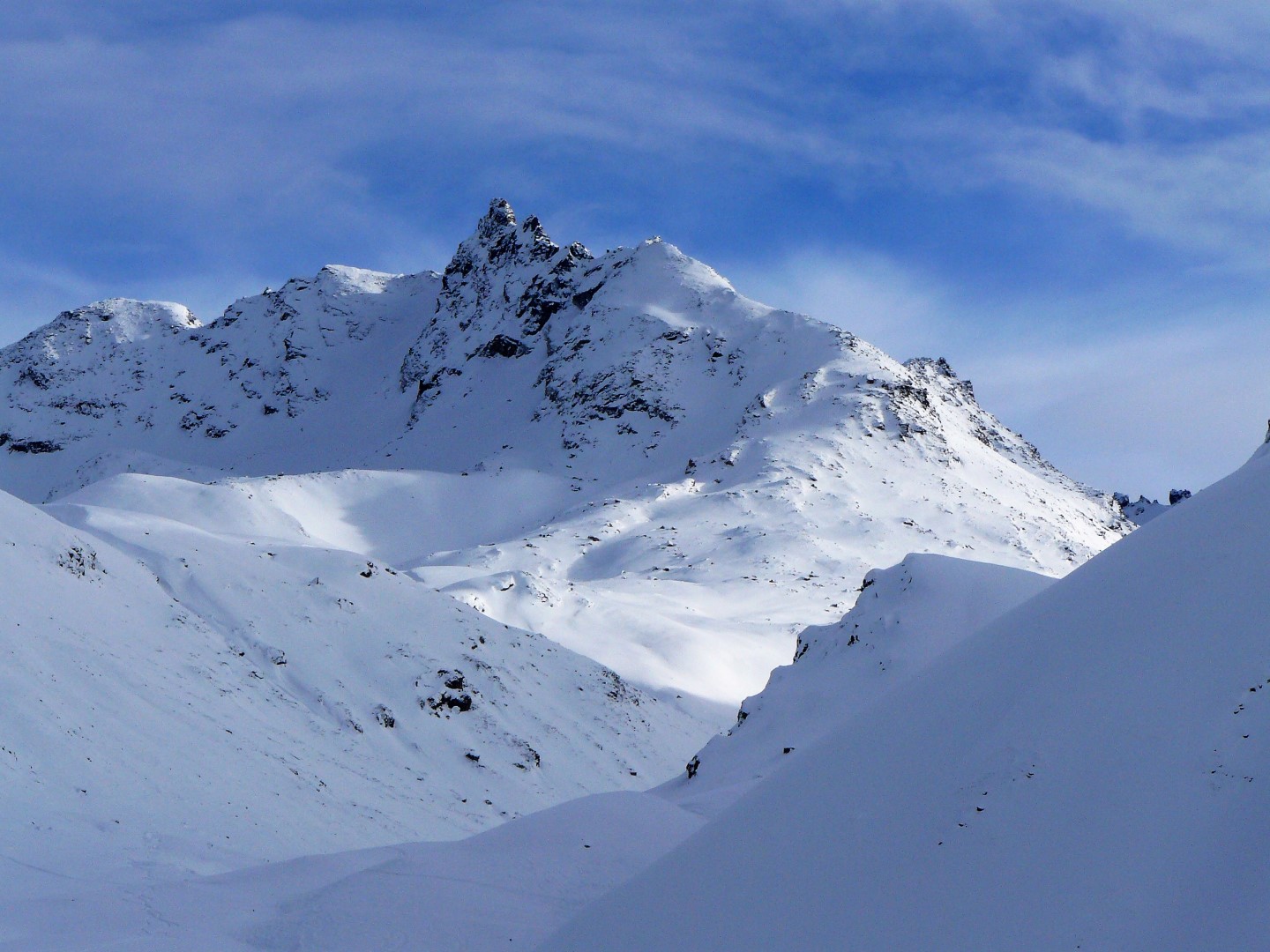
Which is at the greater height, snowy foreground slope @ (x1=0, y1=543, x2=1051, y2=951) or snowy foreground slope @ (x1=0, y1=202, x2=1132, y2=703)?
snowy foreground slope @ (x1=0, y1=202, x2=1132, y2=703)

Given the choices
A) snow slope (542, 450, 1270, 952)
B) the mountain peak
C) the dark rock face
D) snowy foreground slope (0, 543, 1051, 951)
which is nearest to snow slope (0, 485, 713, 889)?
→ snowy foreground slope (0, 543, 1051, 951)

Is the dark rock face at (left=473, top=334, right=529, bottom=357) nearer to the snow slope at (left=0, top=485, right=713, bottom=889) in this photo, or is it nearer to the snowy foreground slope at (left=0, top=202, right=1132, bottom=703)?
the snowy foreground slope at (left=0, top=202, right=1132, bottom=703)

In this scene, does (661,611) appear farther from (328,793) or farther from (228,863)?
(228,863)

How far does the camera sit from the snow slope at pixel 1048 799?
4.99m

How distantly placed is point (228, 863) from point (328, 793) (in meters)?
5.43

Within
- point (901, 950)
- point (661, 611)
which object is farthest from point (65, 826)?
point (661, 611)

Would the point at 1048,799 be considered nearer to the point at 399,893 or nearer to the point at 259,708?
the point at 399,893

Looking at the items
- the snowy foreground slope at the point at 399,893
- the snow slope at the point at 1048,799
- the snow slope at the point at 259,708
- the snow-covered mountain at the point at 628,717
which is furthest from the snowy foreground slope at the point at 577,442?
the snow slope at the point at 1048,799

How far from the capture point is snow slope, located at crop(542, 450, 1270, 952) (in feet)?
16.4

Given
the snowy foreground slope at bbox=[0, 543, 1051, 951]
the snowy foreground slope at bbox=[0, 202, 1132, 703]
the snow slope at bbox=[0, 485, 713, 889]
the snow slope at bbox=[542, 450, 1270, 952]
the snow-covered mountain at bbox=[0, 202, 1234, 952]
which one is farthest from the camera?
the snowy foreground slope at bbox=[0, 202, 1132, 703]

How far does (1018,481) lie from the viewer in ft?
270

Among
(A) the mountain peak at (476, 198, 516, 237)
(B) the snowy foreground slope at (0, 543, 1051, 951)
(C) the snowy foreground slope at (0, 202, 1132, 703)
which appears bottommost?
(B) the snowy foreground slope at (0, 543, 1051, 951)

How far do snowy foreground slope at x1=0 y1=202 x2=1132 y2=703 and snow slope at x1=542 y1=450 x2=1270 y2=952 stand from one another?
2913 centimetres

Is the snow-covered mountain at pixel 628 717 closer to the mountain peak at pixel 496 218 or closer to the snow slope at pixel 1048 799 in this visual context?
the snow slope at pixel 1048 799
